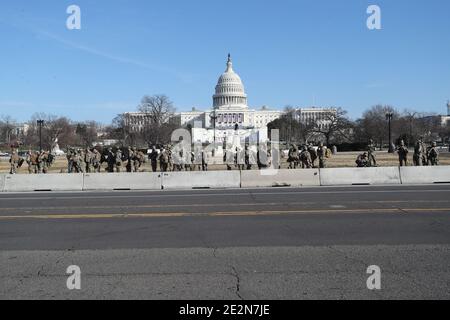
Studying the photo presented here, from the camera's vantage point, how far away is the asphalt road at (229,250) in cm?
596

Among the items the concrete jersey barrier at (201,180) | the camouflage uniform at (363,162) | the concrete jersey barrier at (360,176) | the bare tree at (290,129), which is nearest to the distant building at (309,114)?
the bare tree at (290,129)

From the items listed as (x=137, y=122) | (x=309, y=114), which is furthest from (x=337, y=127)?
(x=309, y=114)

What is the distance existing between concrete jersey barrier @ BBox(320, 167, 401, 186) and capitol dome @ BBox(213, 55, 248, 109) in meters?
140

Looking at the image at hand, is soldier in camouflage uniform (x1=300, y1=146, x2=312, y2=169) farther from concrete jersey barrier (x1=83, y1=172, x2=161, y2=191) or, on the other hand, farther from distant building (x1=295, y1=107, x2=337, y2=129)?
distant building (x1=295, y1=107, x2=337, y2=129)

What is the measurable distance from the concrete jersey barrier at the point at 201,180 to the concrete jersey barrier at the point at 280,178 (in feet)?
1.37

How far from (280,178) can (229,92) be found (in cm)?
14127

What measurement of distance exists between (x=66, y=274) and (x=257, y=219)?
521 centimetres

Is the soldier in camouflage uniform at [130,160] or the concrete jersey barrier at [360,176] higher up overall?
the soldier in camouflage uniform at [130,160]

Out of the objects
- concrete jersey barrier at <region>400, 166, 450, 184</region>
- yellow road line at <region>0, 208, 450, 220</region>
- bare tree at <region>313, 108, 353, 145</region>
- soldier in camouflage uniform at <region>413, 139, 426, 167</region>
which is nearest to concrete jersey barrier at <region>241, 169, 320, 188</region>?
concrete jersey barrier at <region>400, 166, 450, 184</region>

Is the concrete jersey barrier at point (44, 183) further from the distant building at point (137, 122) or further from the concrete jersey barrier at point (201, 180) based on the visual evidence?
the distant building at point (137, 122)

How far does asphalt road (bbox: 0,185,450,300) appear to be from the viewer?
235 inches
